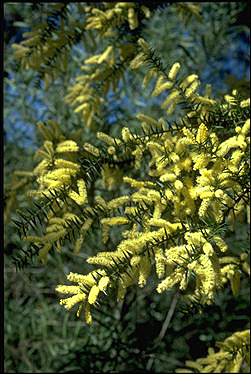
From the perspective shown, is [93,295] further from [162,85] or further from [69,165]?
[162,85]

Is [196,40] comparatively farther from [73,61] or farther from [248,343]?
[248,343]

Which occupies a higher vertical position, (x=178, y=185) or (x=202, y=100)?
(x=202, y=100)

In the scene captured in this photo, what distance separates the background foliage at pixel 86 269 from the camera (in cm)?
232

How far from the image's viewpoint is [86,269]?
266 cm

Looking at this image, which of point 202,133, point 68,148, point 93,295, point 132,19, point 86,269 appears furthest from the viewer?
point 86,269

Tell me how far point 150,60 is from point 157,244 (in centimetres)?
37

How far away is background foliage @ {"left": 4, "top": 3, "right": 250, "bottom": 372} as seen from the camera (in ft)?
7.61

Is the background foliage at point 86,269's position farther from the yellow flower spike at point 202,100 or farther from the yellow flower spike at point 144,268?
the yellow flower spike at point 144,268

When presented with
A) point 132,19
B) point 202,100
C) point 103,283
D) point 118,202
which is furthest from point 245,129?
point 132,19

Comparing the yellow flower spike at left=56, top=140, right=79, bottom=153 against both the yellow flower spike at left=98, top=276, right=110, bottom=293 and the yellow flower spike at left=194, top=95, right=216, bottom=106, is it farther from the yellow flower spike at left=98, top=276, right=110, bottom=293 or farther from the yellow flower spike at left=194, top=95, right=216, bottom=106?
the yellow flower spike at left=98, top=276, right=110, bottom=293

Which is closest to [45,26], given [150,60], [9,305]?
[150,60]

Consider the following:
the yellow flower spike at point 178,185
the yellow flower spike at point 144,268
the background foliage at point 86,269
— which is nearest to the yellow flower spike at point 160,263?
the yellow flower spike at point 144,268

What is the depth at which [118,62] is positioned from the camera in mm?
1562

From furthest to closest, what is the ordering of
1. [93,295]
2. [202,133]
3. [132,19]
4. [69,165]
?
[132,19] < [69,165] < [202,133] < [93,295]
